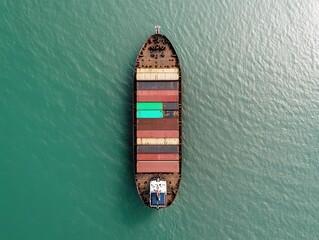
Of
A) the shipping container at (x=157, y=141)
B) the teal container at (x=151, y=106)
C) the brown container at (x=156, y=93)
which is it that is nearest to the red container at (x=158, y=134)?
the shipping container at (x=157, y=141)

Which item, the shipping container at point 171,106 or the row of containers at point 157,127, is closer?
the row of containers at point 157,127

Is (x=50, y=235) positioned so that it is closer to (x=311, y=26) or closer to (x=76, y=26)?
(x=76, y=26)

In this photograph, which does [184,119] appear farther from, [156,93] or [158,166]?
[158,166]

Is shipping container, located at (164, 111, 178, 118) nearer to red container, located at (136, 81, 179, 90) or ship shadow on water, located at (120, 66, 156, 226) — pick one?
red container, located at (136, 81, 179, 90)

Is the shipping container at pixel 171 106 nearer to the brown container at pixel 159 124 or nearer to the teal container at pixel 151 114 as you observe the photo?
the teal container at pixel 151 114

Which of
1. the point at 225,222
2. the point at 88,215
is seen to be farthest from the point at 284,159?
the point at 88,215

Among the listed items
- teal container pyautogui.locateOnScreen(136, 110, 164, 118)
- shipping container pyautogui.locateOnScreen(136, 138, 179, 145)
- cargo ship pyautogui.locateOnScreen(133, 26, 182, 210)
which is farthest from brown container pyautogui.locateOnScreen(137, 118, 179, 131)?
shipping container pyautogui.locateOnScreen(136, 138, 179, 145)
